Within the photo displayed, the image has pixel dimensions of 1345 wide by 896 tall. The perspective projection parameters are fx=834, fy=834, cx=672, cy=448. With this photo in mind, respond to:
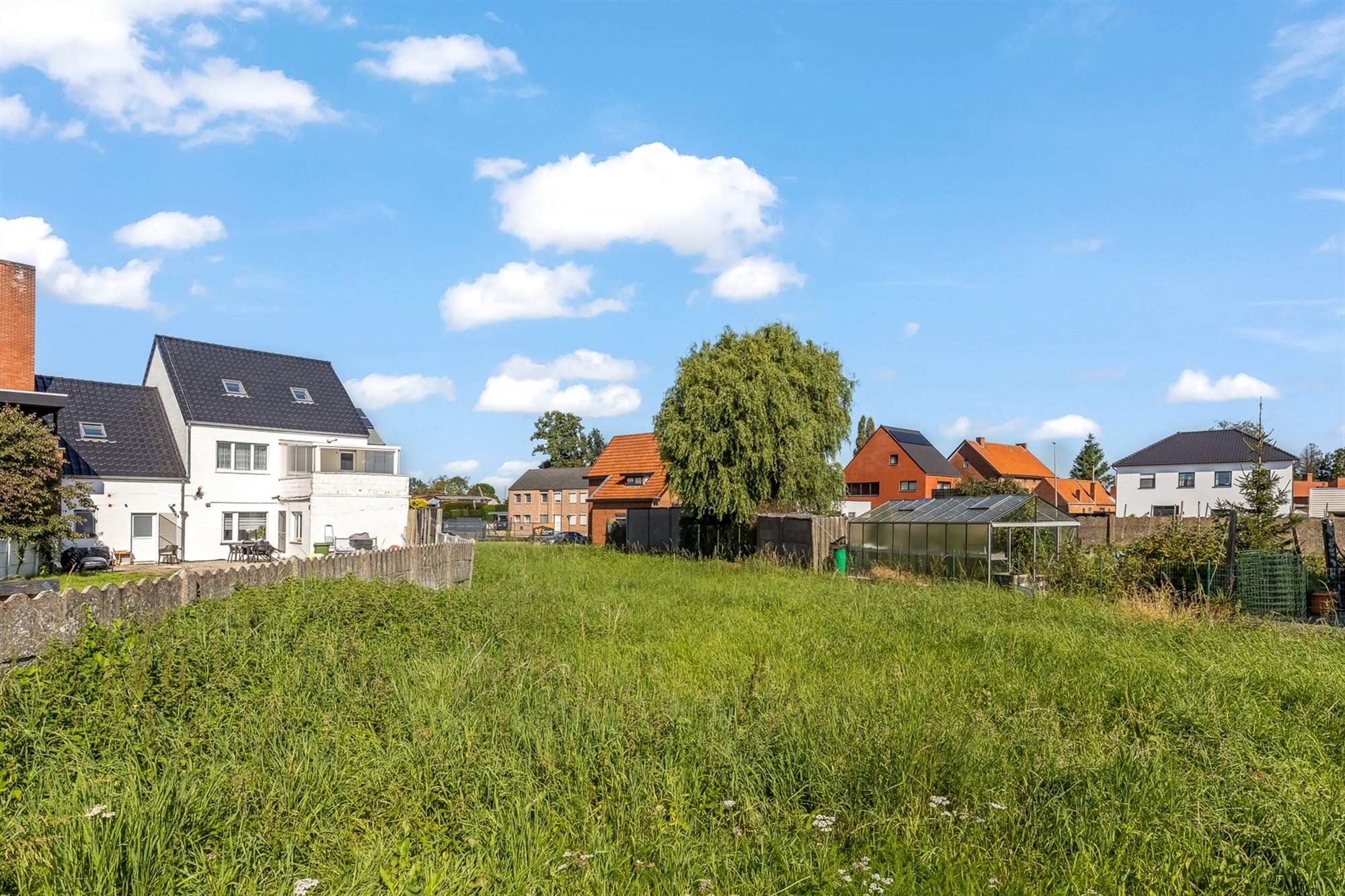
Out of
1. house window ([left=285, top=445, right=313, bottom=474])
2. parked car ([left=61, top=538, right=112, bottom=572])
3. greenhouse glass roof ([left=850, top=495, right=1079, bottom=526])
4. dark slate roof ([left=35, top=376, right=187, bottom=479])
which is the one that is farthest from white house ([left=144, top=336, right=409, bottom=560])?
greenhouse glass roof ([left=850, top=495, right=1079, bottom=526])

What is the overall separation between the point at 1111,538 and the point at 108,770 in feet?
109

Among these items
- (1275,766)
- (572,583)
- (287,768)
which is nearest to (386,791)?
(287,768)

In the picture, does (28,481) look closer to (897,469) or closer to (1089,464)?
(897,469)

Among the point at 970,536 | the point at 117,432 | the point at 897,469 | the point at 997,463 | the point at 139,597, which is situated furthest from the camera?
the point at 997,463

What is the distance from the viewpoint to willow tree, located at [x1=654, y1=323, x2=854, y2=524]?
28312mm

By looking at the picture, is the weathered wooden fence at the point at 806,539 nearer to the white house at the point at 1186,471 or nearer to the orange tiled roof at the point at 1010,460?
the white house at the point at 1186,471

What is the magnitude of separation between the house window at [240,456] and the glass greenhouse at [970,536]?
2635 cm

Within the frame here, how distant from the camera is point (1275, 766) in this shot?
5.89 m

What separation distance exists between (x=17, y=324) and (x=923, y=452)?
2260 inches

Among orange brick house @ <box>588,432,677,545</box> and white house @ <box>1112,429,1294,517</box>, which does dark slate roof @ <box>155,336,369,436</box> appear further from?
white house @ <box>1112,429,1294,517</box>

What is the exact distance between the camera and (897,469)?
6512 cm

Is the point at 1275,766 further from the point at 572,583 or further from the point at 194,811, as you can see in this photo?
the point at 572,583

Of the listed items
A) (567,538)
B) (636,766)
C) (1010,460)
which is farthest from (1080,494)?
(636,766)

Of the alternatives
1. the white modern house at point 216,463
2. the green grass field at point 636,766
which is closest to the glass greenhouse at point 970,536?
the green grass field at point 636,766
